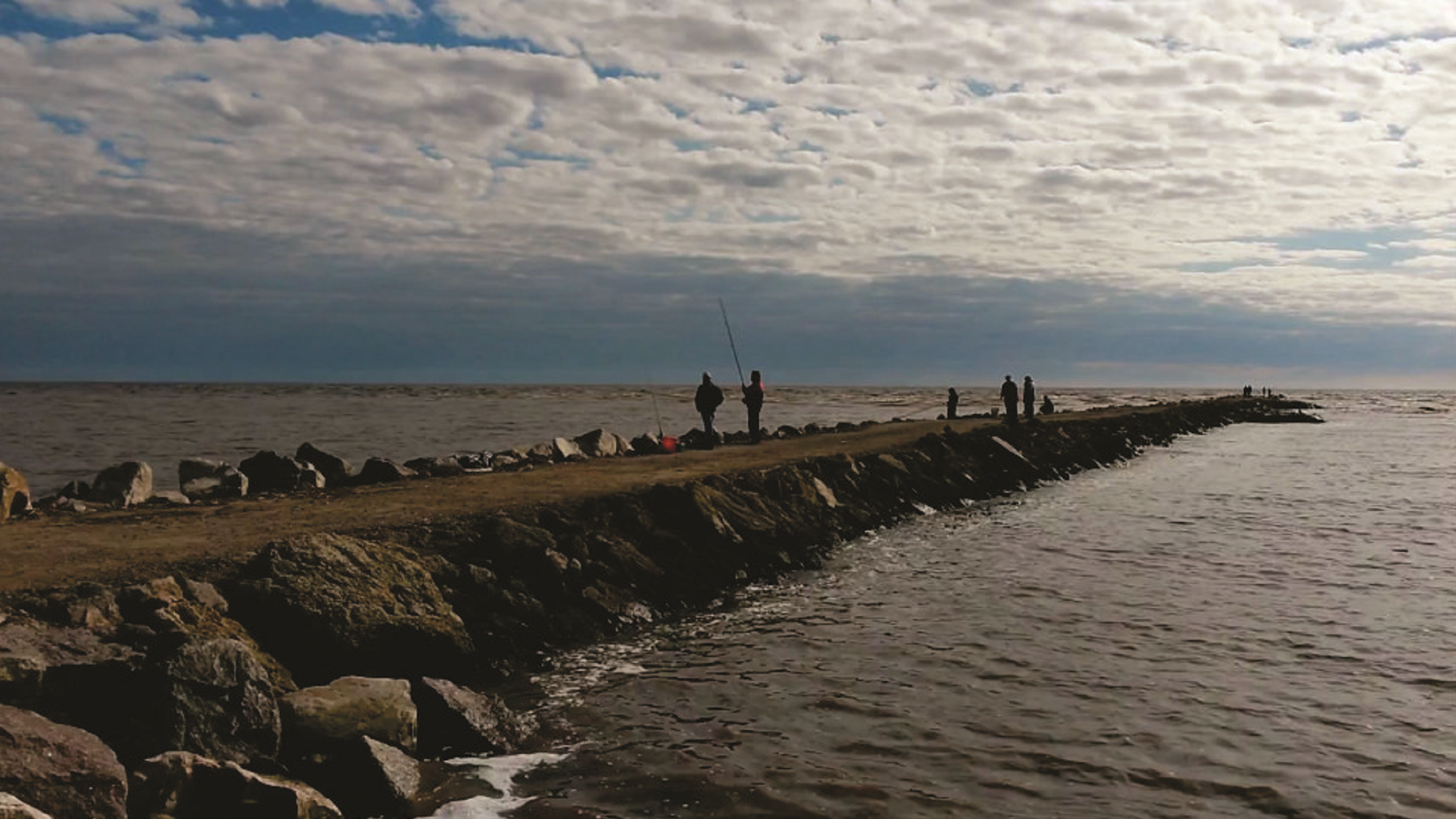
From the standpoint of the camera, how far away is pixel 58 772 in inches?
216

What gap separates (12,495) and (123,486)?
79.3 inches

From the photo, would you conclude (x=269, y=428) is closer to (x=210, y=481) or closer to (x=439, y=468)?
(x=439, y=468)

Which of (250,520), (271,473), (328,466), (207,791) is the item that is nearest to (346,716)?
(207,791)

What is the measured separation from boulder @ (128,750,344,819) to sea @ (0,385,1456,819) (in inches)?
40.3

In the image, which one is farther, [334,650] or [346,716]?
[334,650]

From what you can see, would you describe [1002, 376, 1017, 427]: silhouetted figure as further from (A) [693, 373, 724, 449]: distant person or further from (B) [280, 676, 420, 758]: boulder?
(B) [280, 676, 420, 758]: boulder

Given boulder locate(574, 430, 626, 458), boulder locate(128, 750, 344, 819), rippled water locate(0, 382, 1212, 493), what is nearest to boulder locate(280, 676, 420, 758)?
boulder locate(128, 750, 344, 819)

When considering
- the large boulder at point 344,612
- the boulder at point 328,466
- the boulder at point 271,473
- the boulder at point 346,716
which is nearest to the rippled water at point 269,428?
the boulder at point 328,466

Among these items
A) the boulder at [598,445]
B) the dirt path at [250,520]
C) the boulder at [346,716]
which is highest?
the boulder at [598,445]

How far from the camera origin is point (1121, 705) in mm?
8891

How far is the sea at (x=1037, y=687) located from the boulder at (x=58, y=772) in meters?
1.82

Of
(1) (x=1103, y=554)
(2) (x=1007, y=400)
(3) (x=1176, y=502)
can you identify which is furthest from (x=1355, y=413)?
(1) (x=1103, y=554)

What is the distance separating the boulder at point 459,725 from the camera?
7.80m

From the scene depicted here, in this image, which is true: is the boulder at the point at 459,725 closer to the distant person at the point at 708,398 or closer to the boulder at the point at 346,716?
the boulder at the point at 346,716
